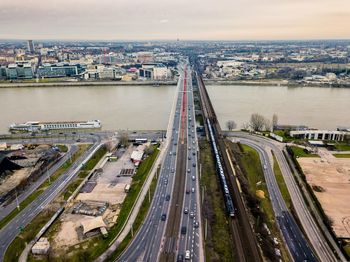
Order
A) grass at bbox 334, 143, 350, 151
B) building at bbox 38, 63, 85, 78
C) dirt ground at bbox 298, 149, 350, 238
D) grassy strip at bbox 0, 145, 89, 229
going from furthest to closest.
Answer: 1. building at bbox 38, 63, 85, 78
2. grass at bbox 334, 143, 350, 151
3. dirt ground at bbox 298, 149, 350, 238
4. grassy strip at bbox 0, 145, 89, 229

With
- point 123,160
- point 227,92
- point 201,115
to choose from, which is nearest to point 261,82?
point 227,92

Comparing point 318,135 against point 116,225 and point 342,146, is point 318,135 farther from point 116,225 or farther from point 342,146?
point 116,225

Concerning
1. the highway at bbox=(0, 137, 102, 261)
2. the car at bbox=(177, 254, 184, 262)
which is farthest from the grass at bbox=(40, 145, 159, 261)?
the car at bbox=(177, 254, 184, 262)

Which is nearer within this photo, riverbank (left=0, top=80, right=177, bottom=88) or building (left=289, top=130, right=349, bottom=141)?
building (left=289, top=130, right=349, bottom=141)

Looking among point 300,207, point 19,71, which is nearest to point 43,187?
point 300,207

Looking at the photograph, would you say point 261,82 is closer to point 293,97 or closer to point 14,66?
point 293,97

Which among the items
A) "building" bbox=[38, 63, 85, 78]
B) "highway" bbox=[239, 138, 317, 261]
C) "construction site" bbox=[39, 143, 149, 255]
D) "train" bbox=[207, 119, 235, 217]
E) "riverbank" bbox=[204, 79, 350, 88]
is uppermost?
"building" bbox=[38, 63, 85, 78]

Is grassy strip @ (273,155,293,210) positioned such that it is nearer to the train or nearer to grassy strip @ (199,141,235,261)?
the train
